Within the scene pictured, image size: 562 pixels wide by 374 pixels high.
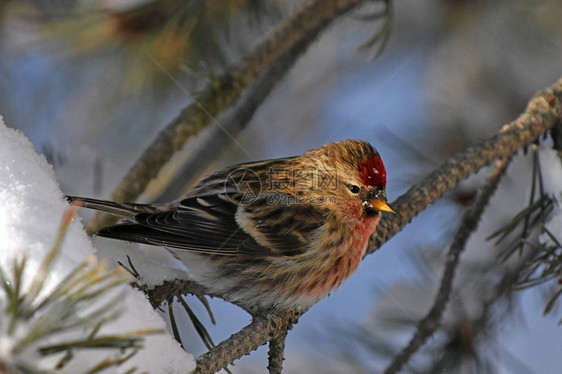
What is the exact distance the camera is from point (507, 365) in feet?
5.68

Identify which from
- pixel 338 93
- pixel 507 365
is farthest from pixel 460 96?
pixel 507 365

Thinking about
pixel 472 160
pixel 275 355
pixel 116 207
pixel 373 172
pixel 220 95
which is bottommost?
pixel 275 355

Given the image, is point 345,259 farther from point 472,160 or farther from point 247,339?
point 247,339

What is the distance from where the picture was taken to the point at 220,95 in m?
1.79

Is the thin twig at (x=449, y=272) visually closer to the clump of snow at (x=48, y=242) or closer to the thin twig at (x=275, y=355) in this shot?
the thin twig at (x=275, y=355)

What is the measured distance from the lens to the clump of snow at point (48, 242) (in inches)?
26.7

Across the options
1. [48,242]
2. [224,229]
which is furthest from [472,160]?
[48,242]

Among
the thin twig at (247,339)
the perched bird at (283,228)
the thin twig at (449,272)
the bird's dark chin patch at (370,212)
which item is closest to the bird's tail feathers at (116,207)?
the perched bird at (283,228)

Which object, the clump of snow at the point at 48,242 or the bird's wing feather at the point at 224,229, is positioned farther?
the bird's wing feather at the point at 224,229

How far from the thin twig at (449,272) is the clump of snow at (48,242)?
909 millimetres

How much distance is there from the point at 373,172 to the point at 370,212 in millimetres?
113

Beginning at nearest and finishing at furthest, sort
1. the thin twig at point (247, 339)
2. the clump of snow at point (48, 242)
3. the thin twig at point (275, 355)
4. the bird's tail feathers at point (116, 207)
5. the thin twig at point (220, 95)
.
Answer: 1. the clump of snow at point (48, 242)
2. the thin twig at point (247, 339)
3. the thin twig at point (275, 355)
4. the bird's tail feathers at point (116, 207)
5. the thin twig at point (220, 95)

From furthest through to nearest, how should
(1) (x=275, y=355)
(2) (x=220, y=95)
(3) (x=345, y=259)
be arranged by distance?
1. (2) (x=220, y=95)
2. (3) (x=345, y=259)
3. (1) (x=275, y=355)

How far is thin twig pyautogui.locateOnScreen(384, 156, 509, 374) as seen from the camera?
161 cm
